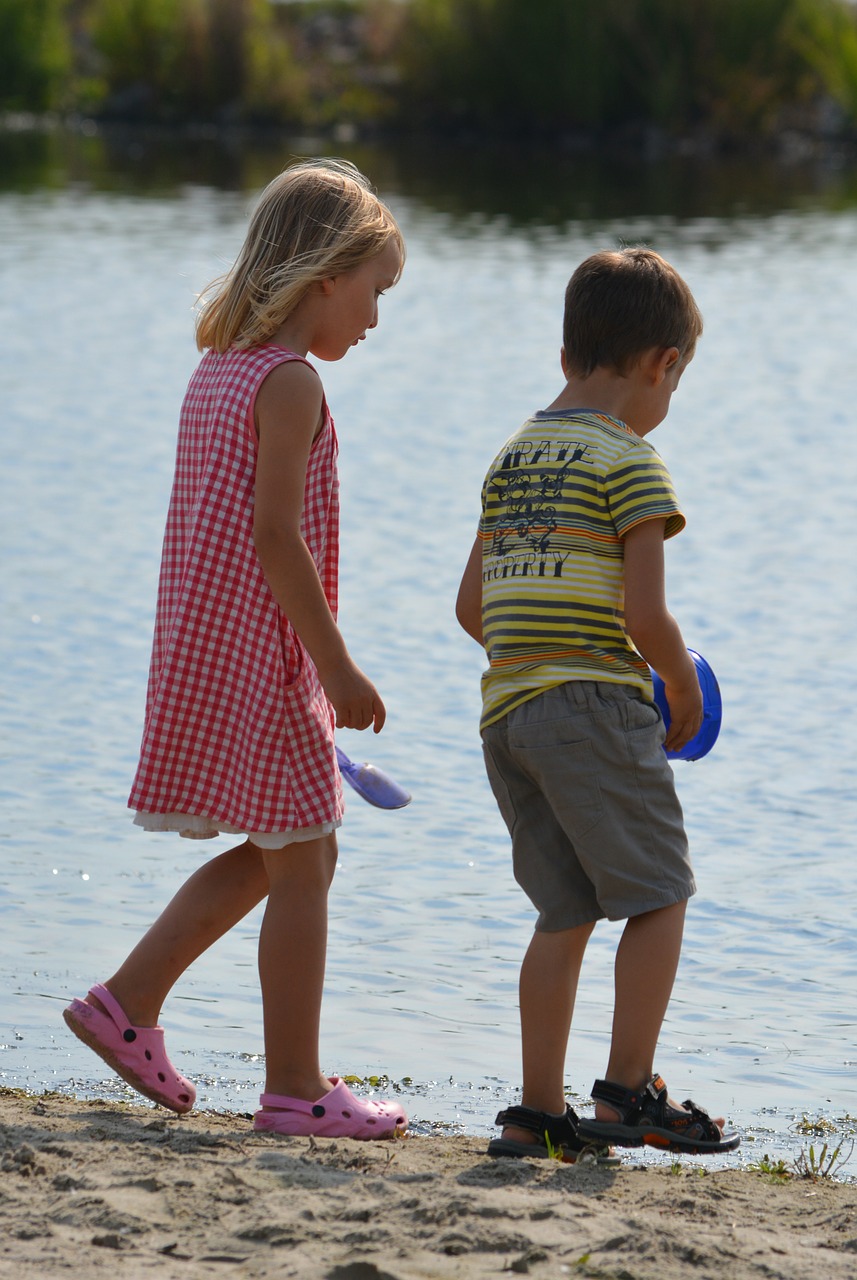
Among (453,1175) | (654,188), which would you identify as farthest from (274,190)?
(654,188)

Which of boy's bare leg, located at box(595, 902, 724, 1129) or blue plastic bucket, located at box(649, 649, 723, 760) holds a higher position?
blue plastic bucket, located at box(649, 649, 723, 760)

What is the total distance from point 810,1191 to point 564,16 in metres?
35.4

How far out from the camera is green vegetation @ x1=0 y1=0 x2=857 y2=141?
35.6 metres

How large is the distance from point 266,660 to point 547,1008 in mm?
668

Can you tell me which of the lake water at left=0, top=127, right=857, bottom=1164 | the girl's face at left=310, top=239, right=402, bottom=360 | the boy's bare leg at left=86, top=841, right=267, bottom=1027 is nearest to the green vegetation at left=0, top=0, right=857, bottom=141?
the lake water at left=0, top=127, right=857, bottom=1164

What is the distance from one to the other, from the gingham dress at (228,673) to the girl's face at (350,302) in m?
0.14

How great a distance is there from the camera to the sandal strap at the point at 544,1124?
2.82 m

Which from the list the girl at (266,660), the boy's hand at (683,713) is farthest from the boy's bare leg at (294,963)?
the boy's hand at (683,713)

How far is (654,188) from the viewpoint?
1036 inches

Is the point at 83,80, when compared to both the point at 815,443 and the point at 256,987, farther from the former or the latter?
the point at 256,987

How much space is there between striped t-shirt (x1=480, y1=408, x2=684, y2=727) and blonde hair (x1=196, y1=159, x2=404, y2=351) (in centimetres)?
43

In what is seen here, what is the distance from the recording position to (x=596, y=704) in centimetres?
275

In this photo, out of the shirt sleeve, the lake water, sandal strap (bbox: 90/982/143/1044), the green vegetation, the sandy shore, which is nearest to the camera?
the sandy shore

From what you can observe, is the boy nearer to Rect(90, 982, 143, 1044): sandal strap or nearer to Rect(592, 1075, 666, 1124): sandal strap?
Rect(592, 1075, 666, 1124): sandal strap
